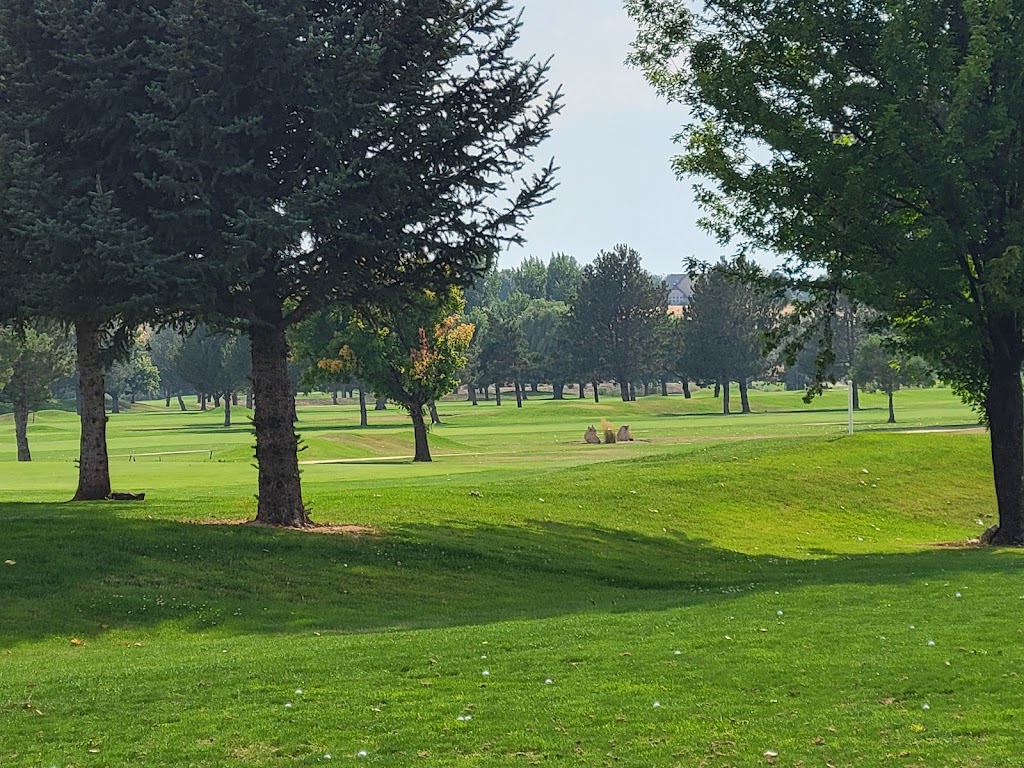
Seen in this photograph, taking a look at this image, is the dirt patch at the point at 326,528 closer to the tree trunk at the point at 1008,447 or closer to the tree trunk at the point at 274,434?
the tree trunk at the point at 274,434

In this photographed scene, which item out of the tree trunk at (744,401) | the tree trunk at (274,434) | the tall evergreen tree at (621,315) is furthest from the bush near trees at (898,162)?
the tall evergreen tree at (621,315)

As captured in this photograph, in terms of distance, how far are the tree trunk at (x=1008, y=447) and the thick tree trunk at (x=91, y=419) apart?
672 inches

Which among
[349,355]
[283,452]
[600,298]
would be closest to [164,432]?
[349,355]

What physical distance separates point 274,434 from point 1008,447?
14028mm

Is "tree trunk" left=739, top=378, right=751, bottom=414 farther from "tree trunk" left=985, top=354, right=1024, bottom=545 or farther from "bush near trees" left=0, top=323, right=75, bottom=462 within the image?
A: "tree trunk" left=985, top=354, right=1024, bottom=545

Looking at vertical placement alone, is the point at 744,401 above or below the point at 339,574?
above

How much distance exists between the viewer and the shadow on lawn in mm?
15797

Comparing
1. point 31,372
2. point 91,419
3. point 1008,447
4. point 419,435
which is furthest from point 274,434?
point 31,372

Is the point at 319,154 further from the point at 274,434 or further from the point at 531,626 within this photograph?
the point at 531,626

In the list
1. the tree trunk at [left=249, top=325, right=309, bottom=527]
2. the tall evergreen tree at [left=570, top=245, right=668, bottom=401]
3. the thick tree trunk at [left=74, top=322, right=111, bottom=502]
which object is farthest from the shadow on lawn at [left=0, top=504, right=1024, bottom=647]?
the tall evergreen tree at [left=570, top=245, right=668, bottom=401]

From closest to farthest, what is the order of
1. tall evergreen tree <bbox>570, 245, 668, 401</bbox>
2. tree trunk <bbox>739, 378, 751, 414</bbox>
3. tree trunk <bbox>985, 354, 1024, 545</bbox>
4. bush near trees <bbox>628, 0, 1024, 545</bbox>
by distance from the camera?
bush near trees <bbox>628, 0, 1024, 545</bbox> < tree trunk <bbox>985, 354, 1024, 545</bbox> < tree trunk <bbox>739, 378, 751, 414</bbox> < tall evergreen tree <bbox>570, 245, 668, 401</bbox>

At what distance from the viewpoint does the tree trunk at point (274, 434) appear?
21391 mm

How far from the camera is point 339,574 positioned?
1839 centimetres

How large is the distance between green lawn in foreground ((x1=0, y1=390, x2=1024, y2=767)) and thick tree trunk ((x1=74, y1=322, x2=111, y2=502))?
44.8 inches
